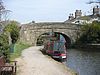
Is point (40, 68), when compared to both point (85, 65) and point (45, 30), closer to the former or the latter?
point (85, 65)

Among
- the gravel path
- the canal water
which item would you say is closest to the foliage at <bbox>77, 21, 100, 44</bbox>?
the canal water

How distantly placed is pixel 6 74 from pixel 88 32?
205 feet

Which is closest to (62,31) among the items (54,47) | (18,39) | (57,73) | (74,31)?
(74,31)

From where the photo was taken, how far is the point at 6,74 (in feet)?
58.8

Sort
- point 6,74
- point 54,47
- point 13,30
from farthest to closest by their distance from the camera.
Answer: point 13,30 < point 54,47 < point 6,74

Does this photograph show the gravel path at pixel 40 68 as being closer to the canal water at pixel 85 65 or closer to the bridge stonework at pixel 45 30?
the canal water at pixel 85 65

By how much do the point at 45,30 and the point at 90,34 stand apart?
1026 centimetres

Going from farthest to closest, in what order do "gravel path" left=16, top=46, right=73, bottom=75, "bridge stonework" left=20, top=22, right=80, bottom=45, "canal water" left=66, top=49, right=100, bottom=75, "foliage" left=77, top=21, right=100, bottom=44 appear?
"foliage" left=77, top=21, right=100, bottom=44 < "bridge stonework" left=20, top=22, right=80, bottom=45 < "canal water" left=66, top=49, right=100, bottom=75 < "gravel path" left=16, top=46, right=73, bottom=75

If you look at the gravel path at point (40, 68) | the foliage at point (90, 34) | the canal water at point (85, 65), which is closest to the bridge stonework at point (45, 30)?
the foliage at point (90, 34)

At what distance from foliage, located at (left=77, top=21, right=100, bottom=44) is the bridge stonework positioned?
A: 2.03 meters

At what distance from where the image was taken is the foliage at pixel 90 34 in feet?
255

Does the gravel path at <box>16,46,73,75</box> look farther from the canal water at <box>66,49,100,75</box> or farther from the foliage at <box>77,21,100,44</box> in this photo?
the foliage at <box>77,21,100,44</box>

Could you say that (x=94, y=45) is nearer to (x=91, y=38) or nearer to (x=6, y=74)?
(x=91, y=38)

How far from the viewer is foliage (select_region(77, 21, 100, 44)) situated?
77688 mm
